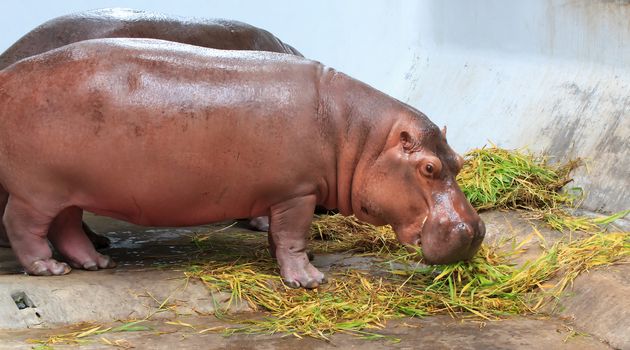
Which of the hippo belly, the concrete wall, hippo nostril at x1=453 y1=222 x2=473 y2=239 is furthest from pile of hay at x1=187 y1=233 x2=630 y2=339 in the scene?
the concrete wall

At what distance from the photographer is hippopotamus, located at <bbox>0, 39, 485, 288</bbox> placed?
396 cm

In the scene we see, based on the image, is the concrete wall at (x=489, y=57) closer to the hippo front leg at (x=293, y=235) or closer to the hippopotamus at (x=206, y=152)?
the hippopotamus at (x=206, y=152)

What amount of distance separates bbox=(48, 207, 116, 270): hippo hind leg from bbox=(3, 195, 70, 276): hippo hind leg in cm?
16

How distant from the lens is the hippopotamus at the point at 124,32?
16.4 feet

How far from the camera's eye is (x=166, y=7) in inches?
296

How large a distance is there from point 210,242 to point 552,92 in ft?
8.75

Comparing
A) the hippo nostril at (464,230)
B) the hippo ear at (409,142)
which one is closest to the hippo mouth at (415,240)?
the hippo nostril at (464,230)

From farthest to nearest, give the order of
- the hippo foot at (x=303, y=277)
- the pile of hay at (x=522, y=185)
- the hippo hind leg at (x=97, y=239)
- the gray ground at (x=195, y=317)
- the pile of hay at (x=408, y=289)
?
the pile of hay at (x=522, y=185) < the hippo hind leg at (x=97, y=239) < the hippo foot at (x=303, y=277) < the pile of hay at (x=408, y=289) < the gray ground at (x=195, y=317)

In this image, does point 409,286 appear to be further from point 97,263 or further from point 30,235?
point 30,235

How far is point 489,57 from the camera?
681 centimetres

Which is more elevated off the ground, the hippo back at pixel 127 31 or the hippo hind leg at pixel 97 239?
the hippo back at pixel 127 31

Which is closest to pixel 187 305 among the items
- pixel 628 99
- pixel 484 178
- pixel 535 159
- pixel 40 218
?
pixel 40 218

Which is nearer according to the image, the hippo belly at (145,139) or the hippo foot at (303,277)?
the hippo belly at (145,139)

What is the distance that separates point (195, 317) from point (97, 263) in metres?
0.73
